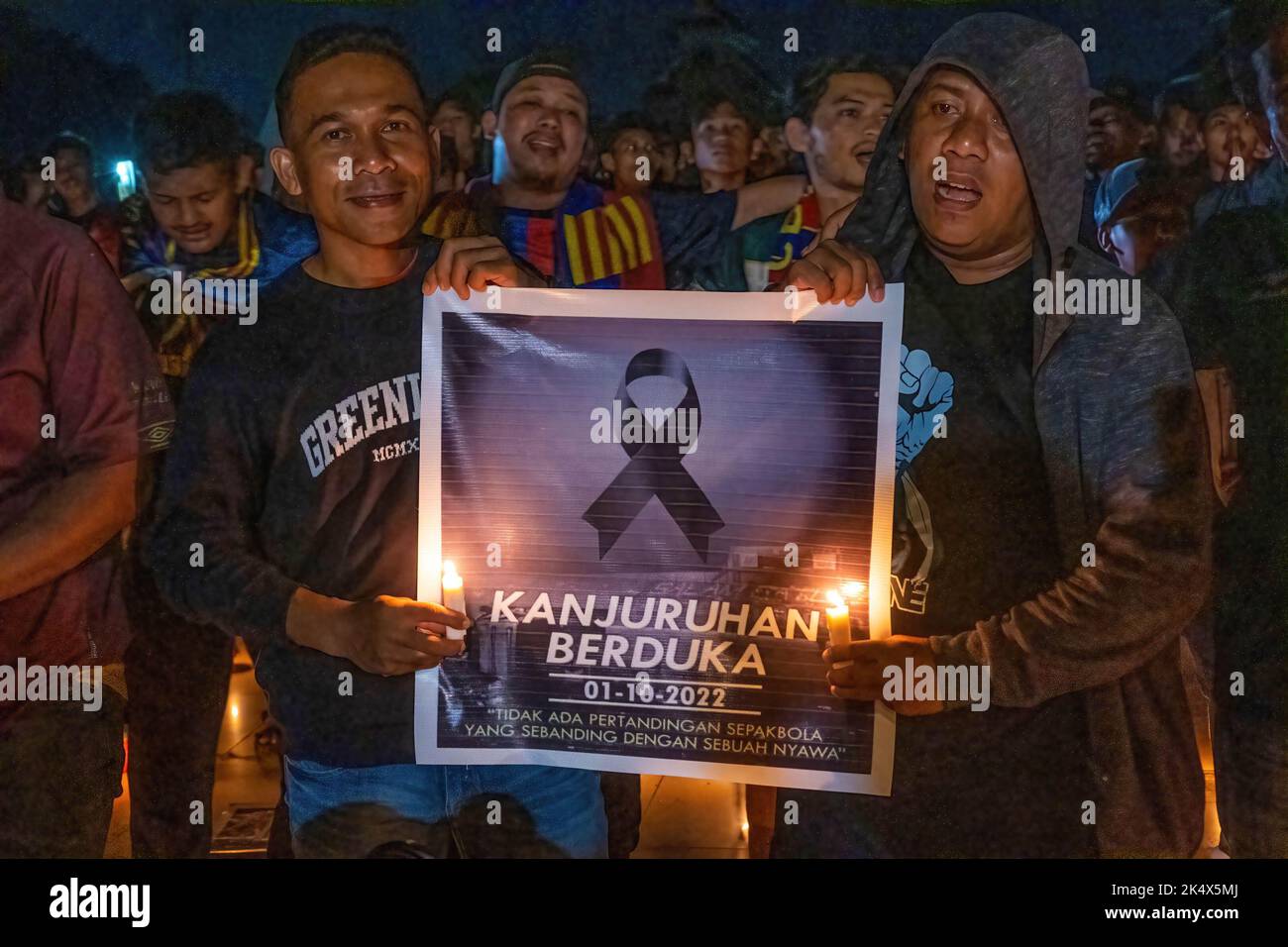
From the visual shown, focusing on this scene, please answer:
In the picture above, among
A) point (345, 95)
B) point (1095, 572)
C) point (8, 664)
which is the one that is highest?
point (345, 95)

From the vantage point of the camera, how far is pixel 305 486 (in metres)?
2.82

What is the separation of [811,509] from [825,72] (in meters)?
1.02

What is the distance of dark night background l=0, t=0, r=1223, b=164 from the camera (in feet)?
8.91

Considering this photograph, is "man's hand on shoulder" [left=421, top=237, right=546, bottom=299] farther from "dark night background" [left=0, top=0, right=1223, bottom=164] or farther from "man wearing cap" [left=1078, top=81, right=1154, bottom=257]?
"man wearing cap" [left=1078, top=81, right=1154, bottom=257]

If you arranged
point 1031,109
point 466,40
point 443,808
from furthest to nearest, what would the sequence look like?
point 443,808 < point 466,40 < point 1031,109

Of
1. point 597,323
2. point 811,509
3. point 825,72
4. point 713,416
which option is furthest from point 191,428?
point 825,72

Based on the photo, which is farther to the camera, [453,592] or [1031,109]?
[453,592]

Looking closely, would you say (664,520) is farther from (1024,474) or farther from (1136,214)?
(1136,214)

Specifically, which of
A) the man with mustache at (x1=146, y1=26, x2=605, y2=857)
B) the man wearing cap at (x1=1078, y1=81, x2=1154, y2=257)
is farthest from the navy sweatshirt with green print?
the man wearing cap at (x1=1078, y1=81, x2=1154, y2=257)

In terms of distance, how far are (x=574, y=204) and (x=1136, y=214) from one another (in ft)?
4.31

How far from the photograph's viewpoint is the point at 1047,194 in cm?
269

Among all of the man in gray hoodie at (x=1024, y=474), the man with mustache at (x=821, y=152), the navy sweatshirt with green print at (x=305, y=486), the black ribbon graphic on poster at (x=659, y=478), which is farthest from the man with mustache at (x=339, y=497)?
the man in gray hoodie at (x=1024, y=474)

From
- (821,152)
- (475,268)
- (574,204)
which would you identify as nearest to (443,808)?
(475,268)
